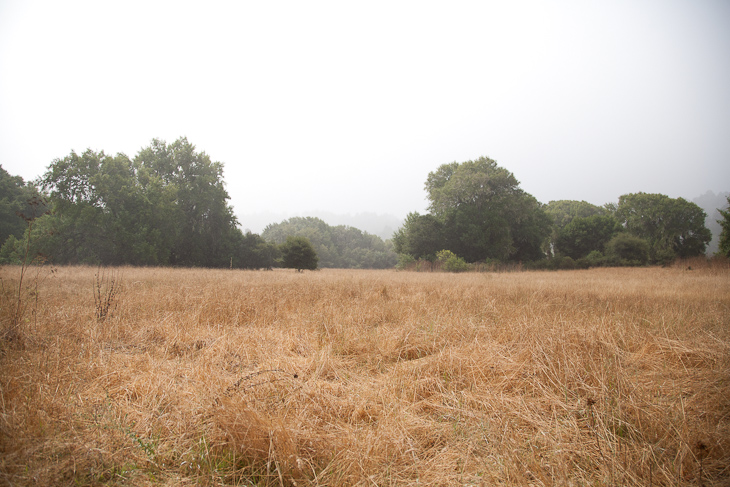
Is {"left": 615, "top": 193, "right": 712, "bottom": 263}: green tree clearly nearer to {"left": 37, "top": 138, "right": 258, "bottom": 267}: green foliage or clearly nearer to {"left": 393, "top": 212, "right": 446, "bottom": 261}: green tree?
{"left": 393, "top": 212, "right": 446, "bottom": 261}: green tree

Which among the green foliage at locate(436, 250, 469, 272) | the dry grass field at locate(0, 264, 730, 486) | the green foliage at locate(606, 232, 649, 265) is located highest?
the green foliage at locate(606, 232, 649, 265)

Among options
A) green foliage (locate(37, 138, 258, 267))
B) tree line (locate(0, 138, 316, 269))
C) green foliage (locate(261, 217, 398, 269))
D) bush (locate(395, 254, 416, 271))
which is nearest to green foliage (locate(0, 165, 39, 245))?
tree line (locate(0, 138, 316, 269))

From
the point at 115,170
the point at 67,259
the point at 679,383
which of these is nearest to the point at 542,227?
the point at 679,383

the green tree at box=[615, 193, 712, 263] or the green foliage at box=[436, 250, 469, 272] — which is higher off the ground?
the green tree at box=[615, 193, 712, 263]

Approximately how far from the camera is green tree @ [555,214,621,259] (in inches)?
1364

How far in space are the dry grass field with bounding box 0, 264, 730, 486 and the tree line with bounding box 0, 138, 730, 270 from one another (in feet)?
64.3

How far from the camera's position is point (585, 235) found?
35.1 metres

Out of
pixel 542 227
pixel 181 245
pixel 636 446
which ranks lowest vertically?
pixel 636 446

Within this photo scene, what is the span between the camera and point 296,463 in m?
1.58

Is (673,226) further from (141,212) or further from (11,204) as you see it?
(11,204)

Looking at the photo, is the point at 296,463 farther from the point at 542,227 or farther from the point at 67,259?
the point at 542,227

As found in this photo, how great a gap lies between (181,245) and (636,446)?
108ft

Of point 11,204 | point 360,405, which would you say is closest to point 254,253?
point 11,204

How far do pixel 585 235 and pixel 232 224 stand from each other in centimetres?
4167
